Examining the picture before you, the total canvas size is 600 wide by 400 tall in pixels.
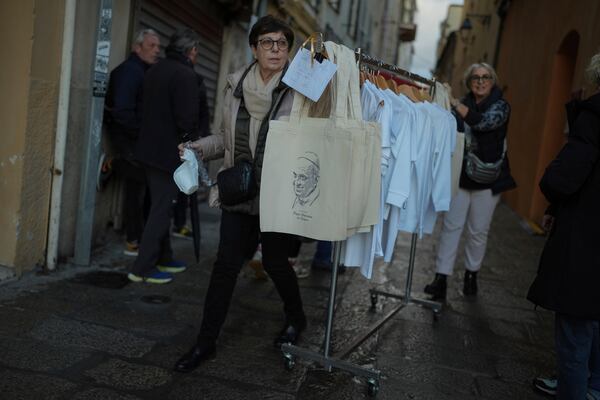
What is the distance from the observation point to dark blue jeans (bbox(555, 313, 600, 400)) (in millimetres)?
2727

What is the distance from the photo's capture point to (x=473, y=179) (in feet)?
15.8

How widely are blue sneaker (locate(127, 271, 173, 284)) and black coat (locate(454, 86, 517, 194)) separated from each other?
2.51m

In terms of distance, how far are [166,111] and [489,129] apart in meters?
2.51

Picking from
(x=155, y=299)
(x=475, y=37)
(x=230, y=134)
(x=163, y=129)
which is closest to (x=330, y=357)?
(x=230, y=134)

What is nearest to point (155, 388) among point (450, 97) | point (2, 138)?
point (2, 138)

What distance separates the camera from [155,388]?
2877mm

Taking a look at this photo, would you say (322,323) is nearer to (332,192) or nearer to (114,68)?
(332,192)

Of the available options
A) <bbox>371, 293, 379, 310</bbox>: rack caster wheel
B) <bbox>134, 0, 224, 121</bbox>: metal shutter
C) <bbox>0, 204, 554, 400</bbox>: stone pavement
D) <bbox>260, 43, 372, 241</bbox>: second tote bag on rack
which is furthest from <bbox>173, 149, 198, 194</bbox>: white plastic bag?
<bbox>134, 0, 224, 121</bbox>: metal shutter

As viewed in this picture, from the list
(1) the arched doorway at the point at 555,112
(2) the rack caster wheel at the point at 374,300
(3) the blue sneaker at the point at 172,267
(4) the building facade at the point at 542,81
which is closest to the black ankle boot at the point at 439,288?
(2) the rack caster wheel at the point at 374,300

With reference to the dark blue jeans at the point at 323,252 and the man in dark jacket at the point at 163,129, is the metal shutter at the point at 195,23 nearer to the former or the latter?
the man in dark jacket at the point at 163,129

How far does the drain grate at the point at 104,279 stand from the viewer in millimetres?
4441

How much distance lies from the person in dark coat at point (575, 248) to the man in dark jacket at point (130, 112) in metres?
3.33

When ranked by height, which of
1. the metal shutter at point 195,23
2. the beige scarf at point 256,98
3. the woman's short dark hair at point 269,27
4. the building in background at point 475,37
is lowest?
the beige scarf at point 256,98

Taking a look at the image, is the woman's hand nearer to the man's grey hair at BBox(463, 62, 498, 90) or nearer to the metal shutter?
Result: the metal shutter
